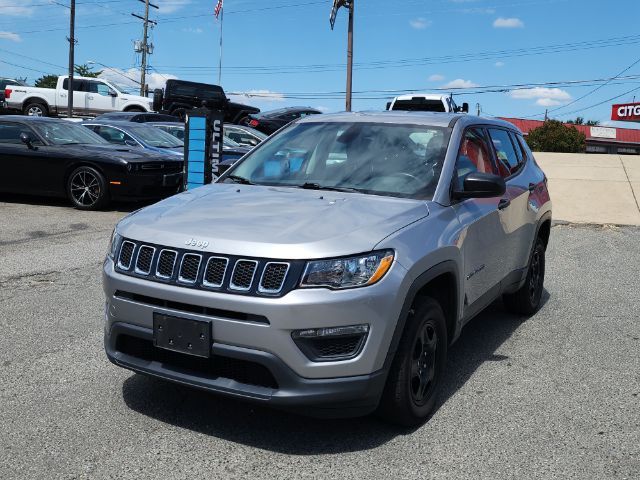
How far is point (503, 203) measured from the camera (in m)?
4.97

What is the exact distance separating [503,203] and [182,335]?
8.74ft

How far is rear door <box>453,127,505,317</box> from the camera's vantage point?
14.0ft

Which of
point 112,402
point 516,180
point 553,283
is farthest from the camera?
point 553,283

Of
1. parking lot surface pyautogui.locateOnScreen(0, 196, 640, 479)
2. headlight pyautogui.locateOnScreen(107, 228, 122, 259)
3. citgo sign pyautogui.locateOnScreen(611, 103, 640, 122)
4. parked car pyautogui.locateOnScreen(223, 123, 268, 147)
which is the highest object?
citgo sign pyautogui.locateOnScreen(611, 103, 640, 122)

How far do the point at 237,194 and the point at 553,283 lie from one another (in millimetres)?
4589

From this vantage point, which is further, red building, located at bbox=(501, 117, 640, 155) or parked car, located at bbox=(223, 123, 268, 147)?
red building, located at bbox=(501, 117, 640, 155)

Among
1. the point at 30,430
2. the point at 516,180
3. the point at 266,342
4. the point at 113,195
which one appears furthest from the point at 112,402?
the point at 113,195

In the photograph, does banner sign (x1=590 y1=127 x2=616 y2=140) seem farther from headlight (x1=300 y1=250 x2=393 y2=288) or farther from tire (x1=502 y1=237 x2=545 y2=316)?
headlight (x1=300 y1=250 x2=393 y2=288)

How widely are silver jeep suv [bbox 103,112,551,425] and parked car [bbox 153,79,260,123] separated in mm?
21313


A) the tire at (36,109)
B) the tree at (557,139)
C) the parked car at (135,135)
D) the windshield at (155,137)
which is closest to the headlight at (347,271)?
the parked car at (135,135)

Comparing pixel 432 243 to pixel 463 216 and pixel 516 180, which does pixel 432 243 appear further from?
pixel 516 180

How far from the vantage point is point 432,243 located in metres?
3.70

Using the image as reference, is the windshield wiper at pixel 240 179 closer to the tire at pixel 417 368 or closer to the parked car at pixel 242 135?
the tire at pixel 417 368

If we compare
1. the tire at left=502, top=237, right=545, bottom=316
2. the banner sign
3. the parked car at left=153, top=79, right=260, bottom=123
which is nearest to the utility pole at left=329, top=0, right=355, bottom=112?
the parked car at left=153, top=79, right=260, bottom=123
